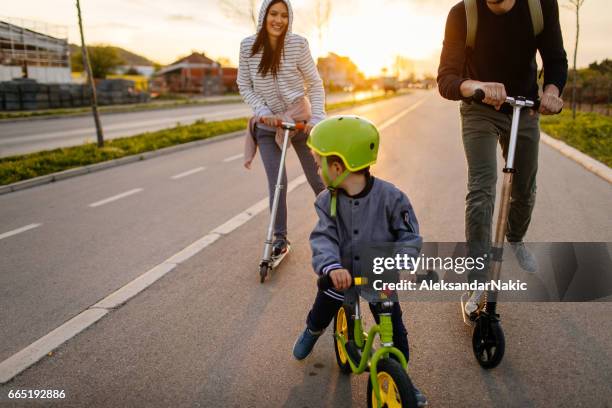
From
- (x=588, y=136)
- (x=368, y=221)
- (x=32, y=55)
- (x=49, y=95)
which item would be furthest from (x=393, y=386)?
(x=32, y=55)

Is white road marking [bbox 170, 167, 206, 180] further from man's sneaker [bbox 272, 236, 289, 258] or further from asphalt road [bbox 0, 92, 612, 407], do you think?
man's sneaker [bbox 272, 236, 289, 258]

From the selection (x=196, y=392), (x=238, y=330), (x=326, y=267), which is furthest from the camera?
(x=238, y=330)

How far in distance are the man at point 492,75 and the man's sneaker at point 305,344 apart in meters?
0.95

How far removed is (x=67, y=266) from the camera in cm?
475

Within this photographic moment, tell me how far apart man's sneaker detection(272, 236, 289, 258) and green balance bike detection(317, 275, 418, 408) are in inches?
75.7

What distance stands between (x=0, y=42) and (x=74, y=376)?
4324cm

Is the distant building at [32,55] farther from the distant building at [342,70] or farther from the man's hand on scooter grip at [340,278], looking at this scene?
the distant building at [342,70]

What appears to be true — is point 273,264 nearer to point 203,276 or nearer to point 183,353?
point 203,276

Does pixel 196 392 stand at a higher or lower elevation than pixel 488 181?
lower

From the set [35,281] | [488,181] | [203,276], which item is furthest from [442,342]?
[35,281]

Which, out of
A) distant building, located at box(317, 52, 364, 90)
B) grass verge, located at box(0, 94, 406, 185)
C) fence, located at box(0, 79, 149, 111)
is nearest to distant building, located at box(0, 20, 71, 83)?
fence, located at box(0, 79, 149, 111)

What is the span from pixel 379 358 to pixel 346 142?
919mm

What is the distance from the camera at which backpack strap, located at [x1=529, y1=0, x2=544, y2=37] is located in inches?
119

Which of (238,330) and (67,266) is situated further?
(67,266)
